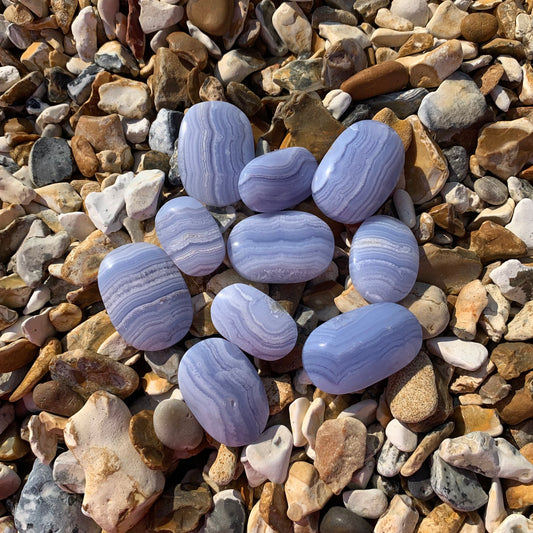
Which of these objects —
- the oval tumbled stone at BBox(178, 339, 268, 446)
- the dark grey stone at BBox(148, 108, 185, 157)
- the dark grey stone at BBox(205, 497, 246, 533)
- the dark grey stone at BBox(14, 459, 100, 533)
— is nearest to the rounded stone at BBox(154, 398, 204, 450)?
the oval tumbled stone at BBox(178, 339, 268, 446)

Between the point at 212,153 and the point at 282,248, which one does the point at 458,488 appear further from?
the point at 212,153

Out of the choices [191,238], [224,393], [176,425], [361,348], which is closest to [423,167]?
[361,348]

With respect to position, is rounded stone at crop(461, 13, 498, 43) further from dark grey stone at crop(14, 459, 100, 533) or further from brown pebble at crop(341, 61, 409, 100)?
dark grey stone at crop(14, 459, 100, 533)

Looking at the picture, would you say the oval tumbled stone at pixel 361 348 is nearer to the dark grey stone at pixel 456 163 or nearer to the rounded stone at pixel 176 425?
the rounded stone at pixel 176 425

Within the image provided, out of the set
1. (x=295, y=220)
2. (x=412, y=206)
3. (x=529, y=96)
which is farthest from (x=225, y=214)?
(x=529, y=96)

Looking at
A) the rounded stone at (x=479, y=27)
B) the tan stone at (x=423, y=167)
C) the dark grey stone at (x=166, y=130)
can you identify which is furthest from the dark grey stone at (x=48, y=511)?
the rounded stone at (x=479, y=27)

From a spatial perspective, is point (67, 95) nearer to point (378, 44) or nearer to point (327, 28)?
point (327, 28)
